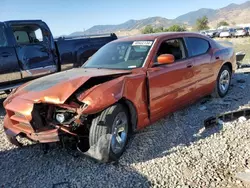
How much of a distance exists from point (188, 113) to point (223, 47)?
6.64 feet

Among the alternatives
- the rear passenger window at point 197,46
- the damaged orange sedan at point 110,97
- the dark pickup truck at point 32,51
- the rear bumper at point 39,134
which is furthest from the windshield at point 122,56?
the dark pickup truck at point 32,51

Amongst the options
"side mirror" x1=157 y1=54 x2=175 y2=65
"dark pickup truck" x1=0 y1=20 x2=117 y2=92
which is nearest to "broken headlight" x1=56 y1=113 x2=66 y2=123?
"side mirror" x1=157 y1=54 x2=175 y2=65

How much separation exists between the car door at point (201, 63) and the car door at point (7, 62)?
13.4 ft

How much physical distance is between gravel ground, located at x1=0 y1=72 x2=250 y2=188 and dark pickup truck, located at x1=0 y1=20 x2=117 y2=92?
227cm

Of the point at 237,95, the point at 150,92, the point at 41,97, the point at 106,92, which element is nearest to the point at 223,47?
the point at 237,95

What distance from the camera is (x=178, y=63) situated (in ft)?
15.6

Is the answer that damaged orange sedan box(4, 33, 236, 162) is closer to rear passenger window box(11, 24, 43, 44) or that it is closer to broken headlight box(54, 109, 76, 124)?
broken headlight box(54, 109, 76, 124)

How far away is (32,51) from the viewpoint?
6.92m

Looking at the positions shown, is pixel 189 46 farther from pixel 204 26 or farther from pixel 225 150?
pixel 204 26

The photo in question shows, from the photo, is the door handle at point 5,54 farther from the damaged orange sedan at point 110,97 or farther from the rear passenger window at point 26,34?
the damaged orange sedan at point 110,97

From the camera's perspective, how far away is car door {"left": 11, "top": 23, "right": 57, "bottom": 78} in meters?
6.75

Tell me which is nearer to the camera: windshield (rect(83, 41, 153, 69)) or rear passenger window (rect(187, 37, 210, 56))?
windshield (rect(83, 41, 153, 69))

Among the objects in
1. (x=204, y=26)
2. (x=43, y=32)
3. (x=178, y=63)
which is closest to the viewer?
(x=178, y=63)

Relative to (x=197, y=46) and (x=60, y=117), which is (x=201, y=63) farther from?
(x=60, y=117)
